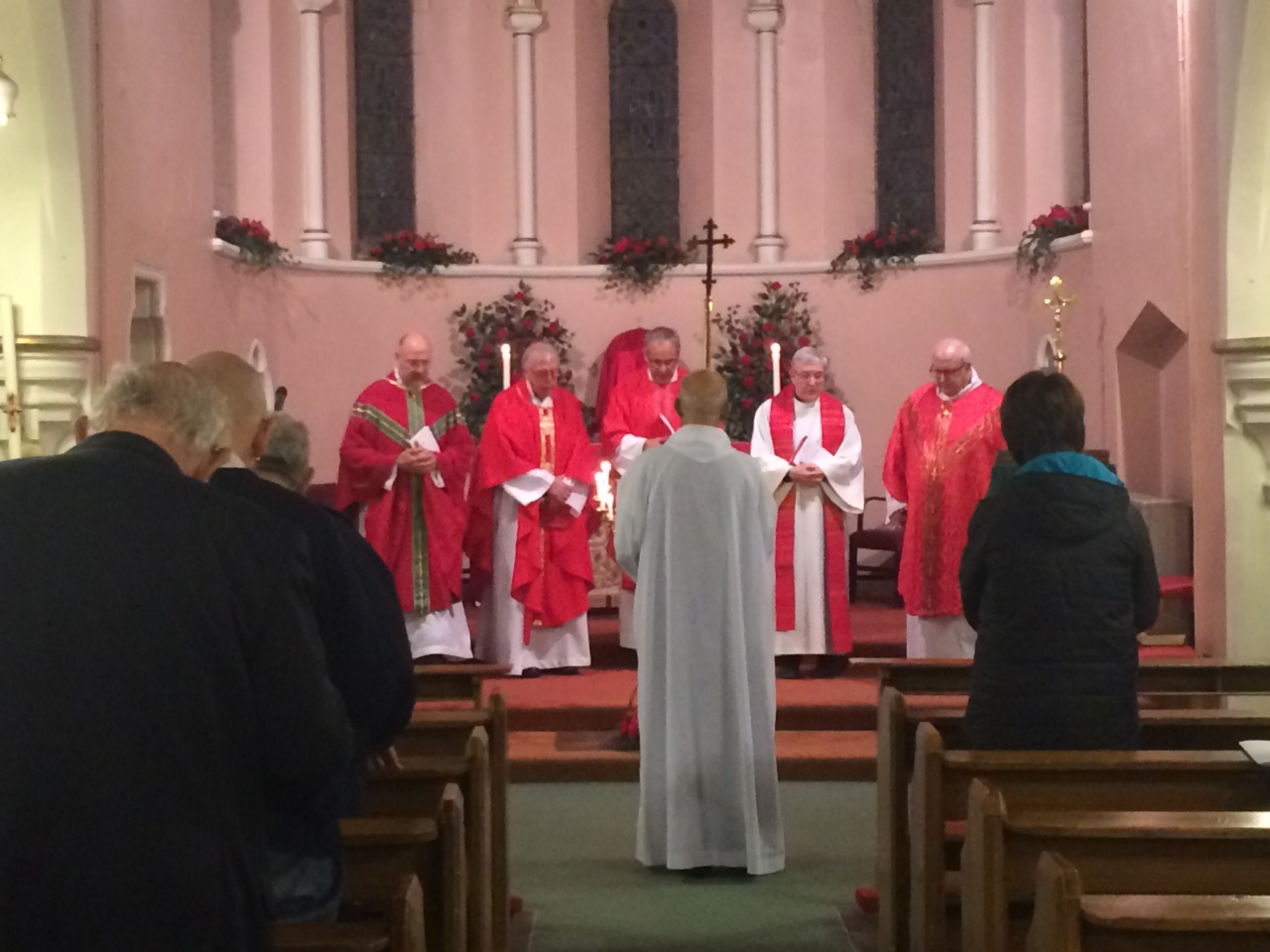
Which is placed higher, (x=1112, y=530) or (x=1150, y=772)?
(x=1112, y=530)

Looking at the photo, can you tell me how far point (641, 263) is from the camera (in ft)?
40.8

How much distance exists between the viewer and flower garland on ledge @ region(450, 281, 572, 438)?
11.9 m

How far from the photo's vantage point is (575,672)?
873 cm

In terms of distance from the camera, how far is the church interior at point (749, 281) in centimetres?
418

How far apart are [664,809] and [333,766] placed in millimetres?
3307

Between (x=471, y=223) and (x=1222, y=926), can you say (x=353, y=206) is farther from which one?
(x=1222, y=926)

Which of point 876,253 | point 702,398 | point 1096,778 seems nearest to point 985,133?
point 876,253

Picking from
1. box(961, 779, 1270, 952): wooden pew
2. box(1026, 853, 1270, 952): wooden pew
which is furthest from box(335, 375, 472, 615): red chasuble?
box(1026, 853, 1270, 952): wooden pew

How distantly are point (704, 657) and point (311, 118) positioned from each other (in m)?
7.93

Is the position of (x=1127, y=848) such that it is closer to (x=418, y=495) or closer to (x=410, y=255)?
(x=418, y=495)

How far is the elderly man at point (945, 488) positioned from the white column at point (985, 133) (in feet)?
12.7

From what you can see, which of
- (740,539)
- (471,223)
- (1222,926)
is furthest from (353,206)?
(1222,926)

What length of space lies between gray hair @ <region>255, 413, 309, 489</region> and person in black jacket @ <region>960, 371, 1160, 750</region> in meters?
1.56

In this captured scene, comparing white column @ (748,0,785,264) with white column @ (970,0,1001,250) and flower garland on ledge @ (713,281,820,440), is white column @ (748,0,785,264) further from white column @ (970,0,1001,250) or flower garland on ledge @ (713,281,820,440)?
white column @ (970,0,1001,250)
